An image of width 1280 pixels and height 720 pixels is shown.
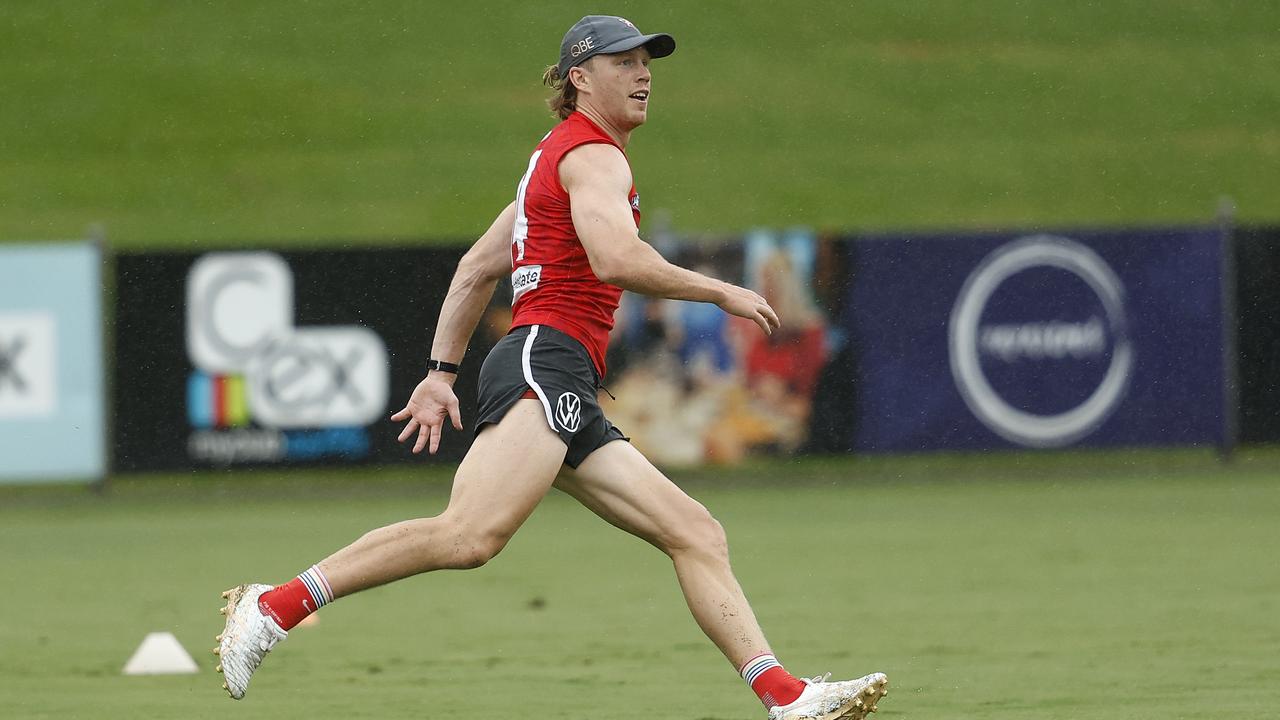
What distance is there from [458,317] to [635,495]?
3.30ft

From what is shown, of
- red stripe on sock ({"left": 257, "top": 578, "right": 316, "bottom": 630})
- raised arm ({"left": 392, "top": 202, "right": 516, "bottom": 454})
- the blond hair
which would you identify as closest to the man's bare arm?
raised arm ({"left": 392, "top": 202, "right": 516, "bottom": 454})

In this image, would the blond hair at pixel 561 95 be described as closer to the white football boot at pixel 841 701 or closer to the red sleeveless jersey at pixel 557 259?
the red sleeveless jersey at pixel 557 259

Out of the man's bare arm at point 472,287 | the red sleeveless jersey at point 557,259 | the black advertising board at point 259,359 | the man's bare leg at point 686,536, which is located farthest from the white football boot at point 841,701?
the black advertising board at point 259,359

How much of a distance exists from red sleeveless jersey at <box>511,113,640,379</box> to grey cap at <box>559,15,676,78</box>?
0.61 ft

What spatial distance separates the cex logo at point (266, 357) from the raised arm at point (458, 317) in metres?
9.06

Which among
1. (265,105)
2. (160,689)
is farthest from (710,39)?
(160,689)

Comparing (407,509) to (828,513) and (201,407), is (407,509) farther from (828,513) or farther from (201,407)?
(828,513)

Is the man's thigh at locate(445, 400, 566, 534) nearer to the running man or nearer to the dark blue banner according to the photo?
the running man

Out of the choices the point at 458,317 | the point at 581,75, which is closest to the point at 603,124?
the point at 581,75

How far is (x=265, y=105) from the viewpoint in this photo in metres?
29.6

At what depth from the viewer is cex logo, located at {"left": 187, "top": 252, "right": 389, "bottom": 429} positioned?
51.7 ft

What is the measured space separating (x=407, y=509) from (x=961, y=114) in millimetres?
16439

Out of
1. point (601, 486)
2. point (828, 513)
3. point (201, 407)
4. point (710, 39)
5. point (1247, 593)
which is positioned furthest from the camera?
point (710, 39)

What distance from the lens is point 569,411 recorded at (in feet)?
20.3
